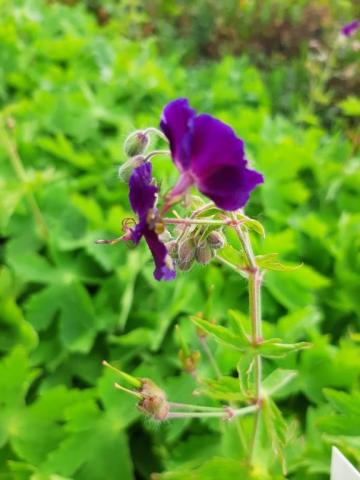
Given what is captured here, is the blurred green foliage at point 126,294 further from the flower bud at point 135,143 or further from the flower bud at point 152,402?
the flower bud at point 152,402

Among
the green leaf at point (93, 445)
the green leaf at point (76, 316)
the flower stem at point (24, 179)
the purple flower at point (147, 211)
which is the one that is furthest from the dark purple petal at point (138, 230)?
the flower stem at point (24, 179)

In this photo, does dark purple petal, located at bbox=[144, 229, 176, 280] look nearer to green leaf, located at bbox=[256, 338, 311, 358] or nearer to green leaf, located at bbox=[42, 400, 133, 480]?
green leaf, located at bbox=[256, 338, 311, 358]

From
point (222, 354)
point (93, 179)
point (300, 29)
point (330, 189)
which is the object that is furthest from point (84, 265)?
point (300, 29)

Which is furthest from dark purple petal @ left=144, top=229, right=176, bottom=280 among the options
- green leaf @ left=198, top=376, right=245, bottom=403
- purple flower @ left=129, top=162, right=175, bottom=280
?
green leaf @ left=198, top=376, right=245, bottom=403

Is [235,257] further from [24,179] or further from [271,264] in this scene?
[24,179]

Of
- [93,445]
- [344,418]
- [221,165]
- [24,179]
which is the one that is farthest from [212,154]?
[24,179]
